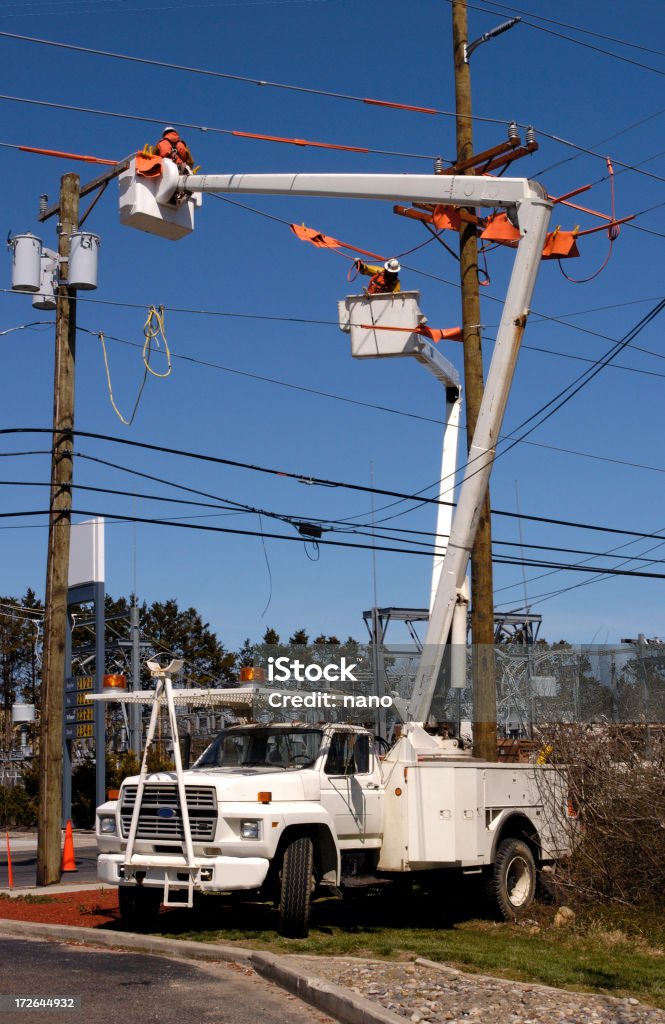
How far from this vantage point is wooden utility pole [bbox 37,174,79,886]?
54.7 feet

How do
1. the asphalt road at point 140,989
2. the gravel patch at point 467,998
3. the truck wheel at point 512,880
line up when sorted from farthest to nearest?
the truck wheel at point 512,880, the asphalt road at point 140,989, the gravel patch at point 467,998

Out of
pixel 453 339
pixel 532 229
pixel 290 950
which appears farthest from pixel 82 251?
pixel 290 950

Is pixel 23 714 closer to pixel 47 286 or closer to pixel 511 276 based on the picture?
pixel 47 286

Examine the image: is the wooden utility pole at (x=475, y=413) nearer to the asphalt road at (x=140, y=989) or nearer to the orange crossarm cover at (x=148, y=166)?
the orange crossarm cover at (x=148, y=166)

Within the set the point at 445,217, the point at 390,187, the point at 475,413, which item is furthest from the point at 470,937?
the point at 445,217

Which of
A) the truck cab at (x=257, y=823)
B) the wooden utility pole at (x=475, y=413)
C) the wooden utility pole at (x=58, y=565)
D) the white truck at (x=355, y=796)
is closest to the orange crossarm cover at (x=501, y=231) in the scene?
the white truck at (x=355, y=796)

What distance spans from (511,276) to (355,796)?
6063mm

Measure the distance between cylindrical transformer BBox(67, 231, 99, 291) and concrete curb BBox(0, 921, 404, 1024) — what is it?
9.26 m

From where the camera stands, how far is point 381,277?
15.3 meters

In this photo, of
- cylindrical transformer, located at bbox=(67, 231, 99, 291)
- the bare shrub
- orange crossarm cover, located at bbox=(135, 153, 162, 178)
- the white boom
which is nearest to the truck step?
the white boom

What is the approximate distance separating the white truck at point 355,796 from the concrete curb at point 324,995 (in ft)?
4.02

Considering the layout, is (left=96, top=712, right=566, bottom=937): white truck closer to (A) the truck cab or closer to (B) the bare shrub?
(A) the truck cab

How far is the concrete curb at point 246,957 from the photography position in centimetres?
773

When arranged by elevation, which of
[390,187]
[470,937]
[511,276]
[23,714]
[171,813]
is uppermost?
[390,187]
